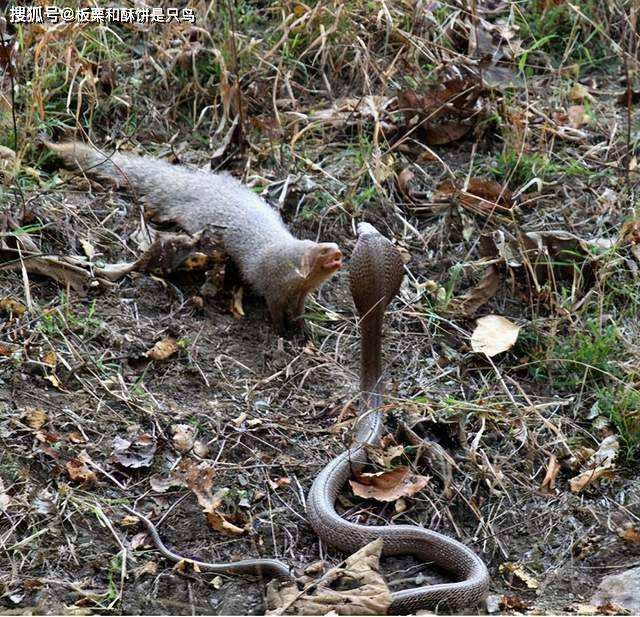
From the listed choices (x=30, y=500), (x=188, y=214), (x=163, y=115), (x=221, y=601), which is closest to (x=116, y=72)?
(x=163, y=115)

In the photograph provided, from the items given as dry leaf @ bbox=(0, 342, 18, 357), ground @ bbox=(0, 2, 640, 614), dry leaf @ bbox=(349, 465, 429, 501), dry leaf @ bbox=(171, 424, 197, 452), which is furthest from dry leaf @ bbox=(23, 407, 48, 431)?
dry leaf @ bbox=(349, 465, 429, 501)

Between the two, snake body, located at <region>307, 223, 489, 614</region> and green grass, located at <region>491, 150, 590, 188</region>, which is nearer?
snake body, located at <region>307, 223, 489, 614</region>

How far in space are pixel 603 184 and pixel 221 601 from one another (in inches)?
122

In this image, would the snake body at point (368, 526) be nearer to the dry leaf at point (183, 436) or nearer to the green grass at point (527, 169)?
the dry leaf at point (183, 436)

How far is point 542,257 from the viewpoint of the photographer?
468 centimetres

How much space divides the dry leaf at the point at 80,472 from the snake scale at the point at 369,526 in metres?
0.17

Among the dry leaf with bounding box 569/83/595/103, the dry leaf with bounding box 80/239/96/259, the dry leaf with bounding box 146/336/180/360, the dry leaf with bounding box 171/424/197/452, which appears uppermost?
the dry leaf with bounding box 569/83/595/103

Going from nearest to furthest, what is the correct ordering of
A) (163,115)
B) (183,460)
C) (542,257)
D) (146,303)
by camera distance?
1. (183,460)
2. (146,303)
3. (542,257)
4. (163,115)

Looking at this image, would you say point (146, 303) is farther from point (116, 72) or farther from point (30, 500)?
point (116, 72)

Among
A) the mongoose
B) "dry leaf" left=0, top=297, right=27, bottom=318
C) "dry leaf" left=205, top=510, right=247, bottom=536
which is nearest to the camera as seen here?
"dry leaf" left=205, top=510, right=247, bottom=536

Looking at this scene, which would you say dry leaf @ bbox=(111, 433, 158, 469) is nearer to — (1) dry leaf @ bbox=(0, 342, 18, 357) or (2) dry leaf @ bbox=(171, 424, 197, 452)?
(2) dry leaf @ bbox=(171, 424, 197, 452)

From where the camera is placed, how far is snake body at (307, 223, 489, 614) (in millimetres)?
3213

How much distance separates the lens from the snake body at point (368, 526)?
321 centimetres

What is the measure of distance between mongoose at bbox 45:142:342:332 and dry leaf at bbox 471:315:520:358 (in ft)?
2.12
